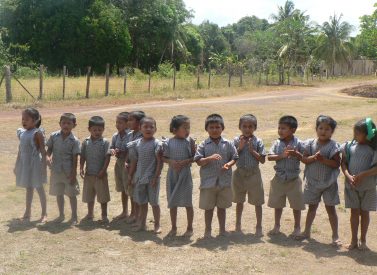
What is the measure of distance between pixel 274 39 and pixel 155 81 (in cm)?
1977

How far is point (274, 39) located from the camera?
42125 millimetres

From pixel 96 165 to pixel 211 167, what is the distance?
136 cm

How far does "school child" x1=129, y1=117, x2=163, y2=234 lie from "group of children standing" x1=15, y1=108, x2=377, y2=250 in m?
0.01

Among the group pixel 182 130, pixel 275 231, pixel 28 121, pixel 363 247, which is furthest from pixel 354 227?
pixel 28 121

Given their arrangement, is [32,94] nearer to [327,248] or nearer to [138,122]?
[138,122]

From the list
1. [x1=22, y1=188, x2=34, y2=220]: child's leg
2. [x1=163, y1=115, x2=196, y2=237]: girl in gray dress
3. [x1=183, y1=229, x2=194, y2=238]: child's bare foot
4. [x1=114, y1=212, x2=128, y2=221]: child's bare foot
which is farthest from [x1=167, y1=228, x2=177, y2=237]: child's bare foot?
[x1=22, y1=188, x2=34, y2=220]: child's leg

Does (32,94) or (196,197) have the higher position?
(32,94)

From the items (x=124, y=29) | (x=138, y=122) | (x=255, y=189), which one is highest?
(x=124, y=29)

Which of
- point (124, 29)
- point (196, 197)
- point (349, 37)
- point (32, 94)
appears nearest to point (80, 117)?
point (32, 94)

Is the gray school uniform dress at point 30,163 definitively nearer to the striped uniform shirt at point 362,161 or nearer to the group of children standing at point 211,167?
the group of children standing at point 211,167

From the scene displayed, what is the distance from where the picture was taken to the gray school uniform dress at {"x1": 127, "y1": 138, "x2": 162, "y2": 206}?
4977 millimetres

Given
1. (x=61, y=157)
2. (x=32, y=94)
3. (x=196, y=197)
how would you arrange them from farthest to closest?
1. (x=32, y=94)
2. (x=196, y=197)
3. (x=61, y=157)

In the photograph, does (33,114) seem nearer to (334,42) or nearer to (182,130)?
(182,130)

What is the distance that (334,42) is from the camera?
155 feet
